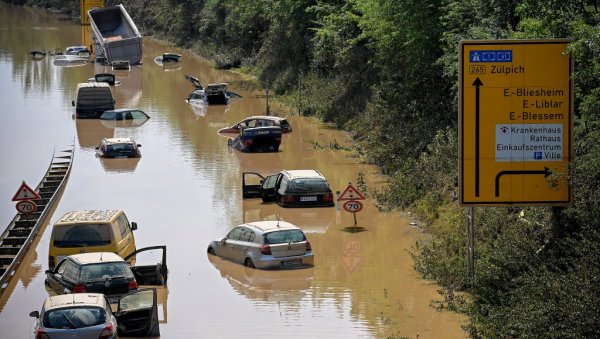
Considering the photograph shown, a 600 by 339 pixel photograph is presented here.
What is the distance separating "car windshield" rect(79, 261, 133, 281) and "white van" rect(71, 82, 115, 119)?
38.3m

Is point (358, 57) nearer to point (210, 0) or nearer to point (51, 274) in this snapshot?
point (51, 274)

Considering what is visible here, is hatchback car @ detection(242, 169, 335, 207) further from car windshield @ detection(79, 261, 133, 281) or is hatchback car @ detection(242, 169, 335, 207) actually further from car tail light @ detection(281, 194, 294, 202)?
car windshield @ detection(79, 261, 133, 281)

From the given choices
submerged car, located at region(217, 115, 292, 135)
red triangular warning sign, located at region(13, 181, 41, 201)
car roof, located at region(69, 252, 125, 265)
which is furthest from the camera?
submerged car, located at region(217, 115, 292, 135)

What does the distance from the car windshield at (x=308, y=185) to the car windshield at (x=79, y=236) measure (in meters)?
9.50

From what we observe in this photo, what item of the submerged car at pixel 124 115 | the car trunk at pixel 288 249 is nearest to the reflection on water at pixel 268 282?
the car trunk at pixel 288 249

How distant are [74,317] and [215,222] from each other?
1495cm

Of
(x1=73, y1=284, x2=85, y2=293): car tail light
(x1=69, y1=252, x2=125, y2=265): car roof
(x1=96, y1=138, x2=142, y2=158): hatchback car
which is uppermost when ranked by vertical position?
(x1=96, y1=138, x2=142, y2=158): hatchback car

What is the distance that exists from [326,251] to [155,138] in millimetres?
24585

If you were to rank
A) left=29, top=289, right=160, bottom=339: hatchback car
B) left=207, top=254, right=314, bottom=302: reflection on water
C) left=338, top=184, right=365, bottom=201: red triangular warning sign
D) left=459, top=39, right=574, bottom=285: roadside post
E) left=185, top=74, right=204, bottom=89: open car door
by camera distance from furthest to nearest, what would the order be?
left=185, top=74, right=204, bottom=89: open car door, left=338, top=184, right=365, bottom=201: red triangular warning sign, left=207, top=254, right=314, bottom=302: reflection on water, left=459, top=39, right=574, bottom=285: roadside post, left=29, top=289, right=160, bottom=339: hatchback car

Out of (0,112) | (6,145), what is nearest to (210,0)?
(0,112)

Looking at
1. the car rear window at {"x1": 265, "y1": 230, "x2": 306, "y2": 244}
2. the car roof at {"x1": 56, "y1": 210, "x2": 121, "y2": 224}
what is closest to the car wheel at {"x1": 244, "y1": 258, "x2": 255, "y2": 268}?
the car rear window at {"x1": 265, "y1": 230, "x2": 306, "y2": 244}

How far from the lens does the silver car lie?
28281 mm

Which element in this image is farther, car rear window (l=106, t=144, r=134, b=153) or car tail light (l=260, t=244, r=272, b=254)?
car rear window (l=106, t=144, r=134, b=153)

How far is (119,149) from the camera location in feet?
157
